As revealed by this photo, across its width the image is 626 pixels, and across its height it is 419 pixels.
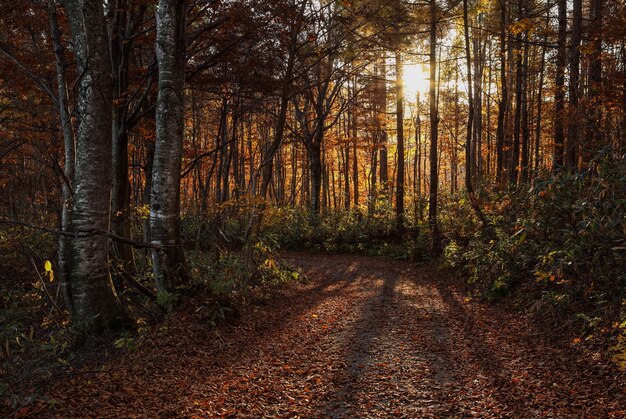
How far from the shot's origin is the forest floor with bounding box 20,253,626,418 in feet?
12.9

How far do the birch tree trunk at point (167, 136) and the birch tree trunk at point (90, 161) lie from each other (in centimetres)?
75

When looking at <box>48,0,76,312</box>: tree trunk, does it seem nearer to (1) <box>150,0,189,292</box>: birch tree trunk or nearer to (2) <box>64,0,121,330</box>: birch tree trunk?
(2) <box>64,0,121,330</box>: birch tree trunk

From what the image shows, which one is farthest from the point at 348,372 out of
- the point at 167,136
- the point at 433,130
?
the point at 433,130

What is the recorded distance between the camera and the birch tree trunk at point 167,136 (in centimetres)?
580

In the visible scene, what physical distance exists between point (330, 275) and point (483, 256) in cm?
499

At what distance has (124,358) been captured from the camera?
477cm

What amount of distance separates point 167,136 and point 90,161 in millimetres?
1178

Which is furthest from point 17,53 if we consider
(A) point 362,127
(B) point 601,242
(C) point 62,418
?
(A) point 362,127

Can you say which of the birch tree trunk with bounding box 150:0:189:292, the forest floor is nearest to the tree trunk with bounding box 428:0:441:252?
the forest floor

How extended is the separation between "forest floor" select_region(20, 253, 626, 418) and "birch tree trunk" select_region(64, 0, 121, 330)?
101 centimetres

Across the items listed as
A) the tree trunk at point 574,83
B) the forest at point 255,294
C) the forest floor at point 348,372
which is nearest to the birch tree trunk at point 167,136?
the forest at point 255,294

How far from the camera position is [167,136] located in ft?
19.3

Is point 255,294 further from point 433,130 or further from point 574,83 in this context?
point 574,83

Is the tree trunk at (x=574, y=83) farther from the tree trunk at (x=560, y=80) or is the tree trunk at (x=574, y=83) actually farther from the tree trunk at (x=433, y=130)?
the tree trunk at (x=433, y=130)
